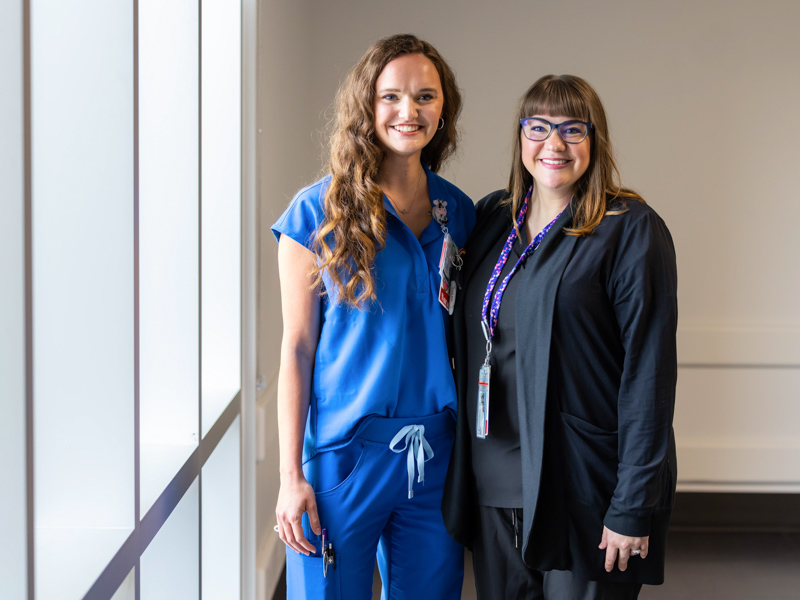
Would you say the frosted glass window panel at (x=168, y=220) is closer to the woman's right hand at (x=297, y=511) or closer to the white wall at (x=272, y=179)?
the woman's right hand at (x=297, y=511)

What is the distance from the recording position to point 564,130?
1.49 m

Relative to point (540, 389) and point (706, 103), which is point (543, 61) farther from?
point (540, 389)

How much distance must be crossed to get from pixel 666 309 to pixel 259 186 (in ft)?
3.92

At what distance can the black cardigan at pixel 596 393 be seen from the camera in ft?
4.50

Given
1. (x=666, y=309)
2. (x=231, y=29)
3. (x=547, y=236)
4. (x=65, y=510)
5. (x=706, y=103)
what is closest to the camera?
(x=65, y=510)

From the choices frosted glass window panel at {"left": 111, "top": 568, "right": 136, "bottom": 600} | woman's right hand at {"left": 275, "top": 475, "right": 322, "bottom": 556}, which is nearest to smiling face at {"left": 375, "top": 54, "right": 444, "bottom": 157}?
woman's right hand at {"left": 275, "top": 475, "right": 322, "bottom": 556}

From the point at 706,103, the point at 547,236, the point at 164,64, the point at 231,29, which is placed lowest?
the point at 547,236

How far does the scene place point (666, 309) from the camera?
A: 1368mm

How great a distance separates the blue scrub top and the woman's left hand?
0.43m

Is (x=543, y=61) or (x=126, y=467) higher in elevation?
(x=543, y=61)

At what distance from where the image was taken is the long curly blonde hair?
145 cm

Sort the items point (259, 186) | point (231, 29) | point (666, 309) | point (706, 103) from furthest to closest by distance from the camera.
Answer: point (706, 103), point (259, 186), point (231, 29), point (666, 309)

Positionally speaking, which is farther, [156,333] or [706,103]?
[706,103]

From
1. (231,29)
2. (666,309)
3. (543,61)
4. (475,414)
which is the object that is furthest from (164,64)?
(543,61)
